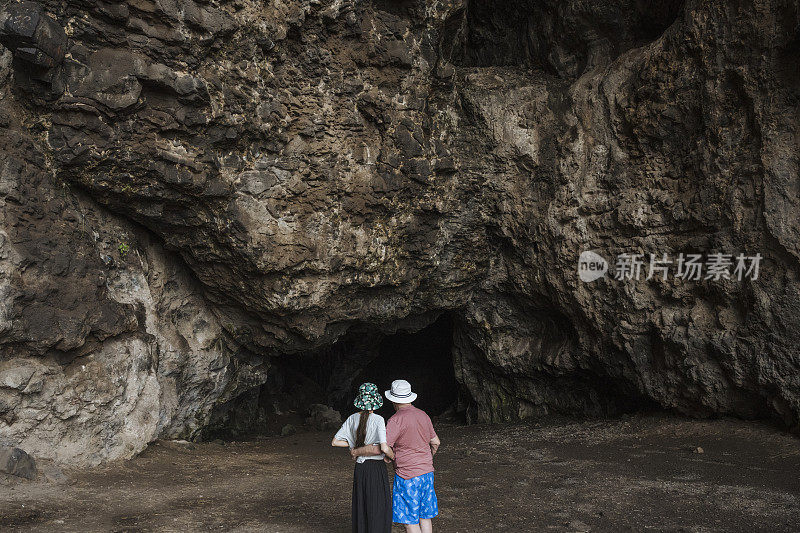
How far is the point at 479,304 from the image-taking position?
11258 mm

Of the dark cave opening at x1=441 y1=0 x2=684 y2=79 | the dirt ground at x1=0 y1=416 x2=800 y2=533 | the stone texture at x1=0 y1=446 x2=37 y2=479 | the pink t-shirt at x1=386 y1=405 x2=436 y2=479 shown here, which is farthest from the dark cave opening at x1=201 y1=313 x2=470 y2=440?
the pink t-shirt at x1=386 y1=405 x2=436 y2=479

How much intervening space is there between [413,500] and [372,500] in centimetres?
31

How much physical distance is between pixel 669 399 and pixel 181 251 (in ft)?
25.2

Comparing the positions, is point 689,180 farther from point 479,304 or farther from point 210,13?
point 210,13

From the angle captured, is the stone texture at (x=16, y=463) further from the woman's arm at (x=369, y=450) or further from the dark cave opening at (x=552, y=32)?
the dark cave opening at (x=552, y=32)

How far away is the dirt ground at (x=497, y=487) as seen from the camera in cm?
523

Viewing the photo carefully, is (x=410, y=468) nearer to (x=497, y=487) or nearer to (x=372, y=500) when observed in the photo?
(x=372, y=500)

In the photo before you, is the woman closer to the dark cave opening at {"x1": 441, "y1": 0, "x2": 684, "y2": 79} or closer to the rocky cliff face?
the rocky cliff face

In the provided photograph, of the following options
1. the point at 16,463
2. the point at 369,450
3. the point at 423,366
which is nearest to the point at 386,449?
the point at 369,450

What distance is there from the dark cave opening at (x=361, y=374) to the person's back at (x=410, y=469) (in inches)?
319

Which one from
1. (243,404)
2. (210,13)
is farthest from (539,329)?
(210,13)

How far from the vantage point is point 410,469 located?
4281mm

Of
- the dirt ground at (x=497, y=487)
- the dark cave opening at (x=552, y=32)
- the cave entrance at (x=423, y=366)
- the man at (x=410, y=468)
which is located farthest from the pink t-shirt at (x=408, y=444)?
the cave entrance at (x=423, y=366)

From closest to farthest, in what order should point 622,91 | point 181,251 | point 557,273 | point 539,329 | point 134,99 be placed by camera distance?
point 134,99
point 181,251
point 622,91
point 557,273
point 539,329
